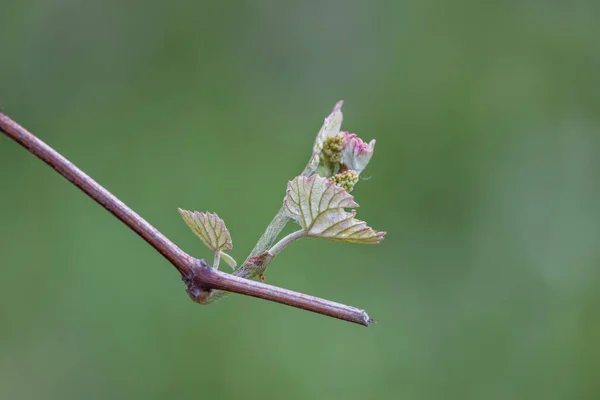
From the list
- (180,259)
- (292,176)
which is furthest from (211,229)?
(292,176)

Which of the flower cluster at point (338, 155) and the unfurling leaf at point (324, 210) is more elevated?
the flower cluster at point (338, 155)

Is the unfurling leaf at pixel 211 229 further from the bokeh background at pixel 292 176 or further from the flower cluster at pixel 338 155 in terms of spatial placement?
the bokeh background at pixel 292 176

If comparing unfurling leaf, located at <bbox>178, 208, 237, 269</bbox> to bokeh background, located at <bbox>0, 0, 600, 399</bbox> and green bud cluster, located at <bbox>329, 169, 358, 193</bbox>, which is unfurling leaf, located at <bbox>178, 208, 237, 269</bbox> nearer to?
green bud cluster, located at <bbox>329, 169, 358, 193</bbox>

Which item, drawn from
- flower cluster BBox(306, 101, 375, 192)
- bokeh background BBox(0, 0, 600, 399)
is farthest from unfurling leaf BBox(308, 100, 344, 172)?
bokeh background BBox(0, 0, 600, 399)

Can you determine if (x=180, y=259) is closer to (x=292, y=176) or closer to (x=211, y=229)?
(x=211, y=229)

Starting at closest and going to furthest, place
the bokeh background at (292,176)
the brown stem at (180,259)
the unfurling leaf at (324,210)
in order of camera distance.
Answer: the brown stem at (180,259) → the unfurling leaf at (324,210) → the bokeh background at (292,176)

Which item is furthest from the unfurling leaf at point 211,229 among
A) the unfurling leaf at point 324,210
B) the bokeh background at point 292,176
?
the bokeh background at point 292,176
